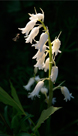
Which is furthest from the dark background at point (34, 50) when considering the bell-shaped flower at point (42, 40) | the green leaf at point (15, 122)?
the bell-shaped flower at point (42, 40)

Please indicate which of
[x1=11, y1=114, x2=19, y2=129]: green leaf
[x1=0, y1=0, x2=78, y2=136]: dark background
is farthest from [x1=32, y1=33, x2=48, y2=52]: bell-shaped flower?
[x1=0, y1=0, x2=78, y2=136]: dark background

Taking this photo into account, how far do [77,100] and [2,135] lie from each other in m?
0.72

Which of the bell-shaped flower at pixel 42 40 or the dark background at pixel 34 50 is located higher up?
the bell-shaped flower at pixel 42 40

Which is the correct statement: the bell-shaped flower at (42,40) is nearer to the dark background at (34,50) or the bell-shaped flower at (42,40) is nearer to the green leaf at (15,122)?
the green leaf at (15,122)

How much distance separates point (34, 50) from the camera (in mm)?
1819

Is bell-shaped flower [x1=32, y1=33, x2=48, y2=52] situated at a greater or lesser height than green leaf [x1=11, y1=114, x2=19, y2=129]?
greater

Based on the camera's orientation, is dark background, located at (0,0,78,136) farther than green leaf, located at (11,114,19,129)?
Yes

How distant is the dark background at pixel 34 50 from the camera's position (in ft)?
4.82

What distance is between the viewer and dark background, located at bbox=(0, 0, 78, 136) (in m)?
1.47

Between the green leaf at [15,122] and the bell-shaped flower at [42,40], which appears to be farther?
the green leaf at [15,122]

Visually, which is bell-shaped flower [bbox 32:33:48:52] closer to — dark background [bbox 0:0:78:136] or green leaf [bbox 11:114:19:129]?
green leaf [bbox 11:114:19:129]

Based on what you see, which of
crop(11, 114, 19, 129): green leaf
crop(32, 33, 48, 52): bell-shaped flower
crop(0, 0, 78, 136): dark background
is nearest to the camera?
crop(32, 33, 48, 52): bell-shaped flower

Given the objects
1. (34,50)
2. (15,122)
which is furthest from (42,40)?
(34,50)

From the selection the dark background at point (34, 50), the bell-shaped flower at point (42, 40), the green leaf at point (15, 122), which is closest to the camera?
the bell-shaped flower at point (42, 40)
